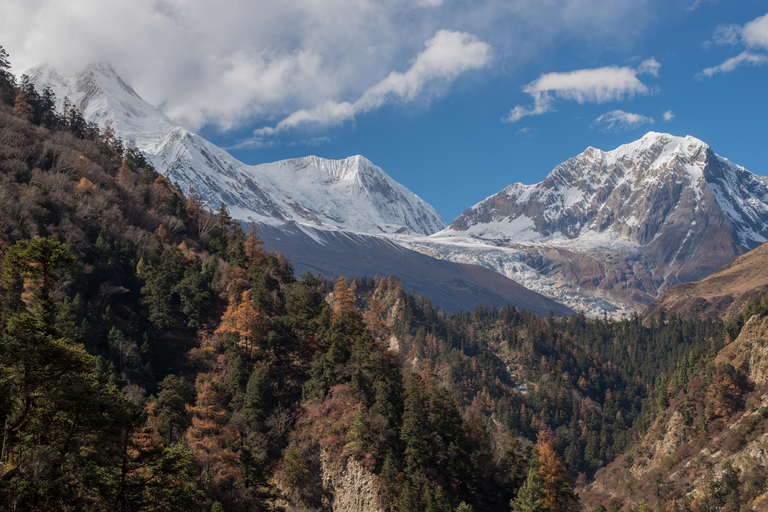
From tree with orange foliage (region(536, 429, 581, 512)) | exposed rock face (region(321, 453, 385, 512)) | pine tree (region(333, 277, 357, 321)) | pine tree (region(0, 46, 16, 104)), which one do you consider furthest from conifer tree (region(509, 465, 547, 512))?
pine tree (region(0, 46, 16, 104))

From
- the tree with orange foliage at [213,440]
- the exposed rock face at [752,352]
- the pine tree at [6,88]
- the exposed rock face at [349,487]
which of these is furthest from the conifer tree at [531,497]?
the pine tree at [6,88]

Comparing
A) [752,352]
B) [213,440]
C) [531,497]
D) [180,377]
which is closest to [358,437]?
[213,440]

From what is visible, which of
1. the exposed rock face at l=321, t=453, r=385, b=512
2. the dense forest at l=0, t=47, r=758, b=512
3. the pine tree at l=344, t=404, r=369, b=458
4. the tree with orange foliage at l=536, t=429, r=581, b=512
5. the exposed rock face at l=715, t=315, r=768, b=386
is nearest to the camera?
the dense forest at l=0, t=47, r=758, b=512

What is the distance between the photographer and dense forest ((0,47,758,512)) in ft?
70.8

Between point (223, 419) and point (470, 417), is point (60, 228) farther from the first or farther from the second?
point (470, 417)

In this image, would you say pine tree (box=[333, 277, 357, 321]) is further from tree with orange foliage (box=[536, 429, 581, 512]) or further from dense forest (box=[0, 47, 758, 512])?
tree with orange foliage (box=[536, 429, 581, 512])

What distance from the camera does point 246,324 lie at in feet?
200

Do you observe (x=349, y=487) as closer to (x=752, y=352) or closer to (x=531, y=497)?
(x=531, y=497)

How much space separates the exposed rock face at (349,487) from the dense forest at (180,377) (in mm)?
219

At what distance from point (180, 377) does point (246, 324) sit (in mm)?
8638

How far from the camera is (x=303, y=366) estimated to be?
62.2 metres

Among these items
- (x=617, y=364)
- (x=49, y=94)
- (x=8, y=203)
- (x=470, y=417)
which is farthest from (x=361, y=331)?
(x=617, y=364)

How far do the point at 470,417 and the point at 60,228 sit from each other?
53.2 meters

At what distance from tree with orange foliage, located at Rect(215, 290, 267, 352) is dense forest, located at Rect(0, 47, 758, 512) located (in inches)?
6.5
